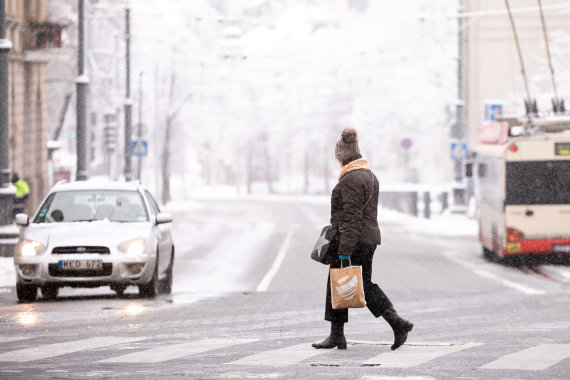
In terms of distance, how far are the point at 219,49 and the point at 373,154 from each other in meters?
15.6

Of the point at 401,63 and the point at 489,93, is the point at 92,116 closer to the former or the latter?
the point at 489,93

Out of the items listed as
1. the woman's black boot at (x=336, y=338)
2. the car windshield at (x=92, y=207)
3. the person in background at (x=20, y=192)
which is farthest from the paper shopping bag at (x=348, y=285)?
the person in background at (x=20, y=192)

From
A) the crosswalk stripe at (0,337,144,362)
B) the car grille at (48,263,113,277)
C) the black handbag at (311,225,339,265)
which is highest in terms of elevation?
the black handbag at (311,225,339,265)

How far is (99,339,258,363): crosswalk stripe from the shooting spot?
10.9m

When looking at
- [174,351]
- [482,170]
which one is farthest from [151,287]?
[482,170]

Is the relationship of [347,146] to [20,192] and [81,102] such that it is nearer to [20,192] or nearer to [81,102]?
[81,102]

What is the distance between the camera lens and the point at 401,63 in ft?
279

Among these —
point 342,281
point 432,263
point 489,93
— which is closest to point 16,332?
point 342,281

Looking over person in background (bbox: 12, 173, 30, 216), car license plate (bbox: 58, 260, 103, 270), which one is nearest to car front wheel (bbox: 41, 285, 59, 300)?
car license plate (bbox: 58, 260, 103, 270)

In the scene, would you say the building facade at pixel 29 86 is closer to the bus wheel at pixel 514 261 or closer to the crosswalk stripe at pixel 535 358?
the bus wheel at pixel 514 261

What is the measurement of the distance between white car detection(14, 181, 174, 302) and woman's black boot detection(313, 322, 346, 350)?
671cm

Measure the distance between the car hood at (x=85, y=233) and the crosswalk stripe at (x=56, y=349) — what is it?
5188 millimetres

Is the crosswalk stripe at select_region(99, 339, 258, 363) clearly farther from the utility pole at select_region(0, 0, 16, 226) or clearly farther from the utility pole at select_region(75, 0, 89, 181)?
the utility pole at select_region(75, 0, 89, 181)

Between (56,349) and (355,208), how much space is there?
2.70m
